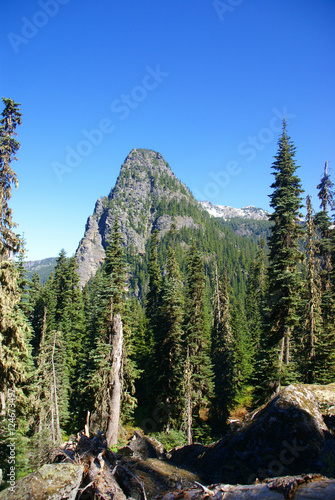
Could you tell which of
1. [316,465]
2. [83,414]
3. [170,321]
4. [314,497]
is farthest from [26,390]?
[314,497]

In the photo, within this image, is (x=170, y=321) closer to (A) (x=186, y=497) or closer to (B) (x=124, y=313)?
(B) (x=124, y=313)

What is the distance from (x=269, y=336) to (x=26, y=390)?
16380mm

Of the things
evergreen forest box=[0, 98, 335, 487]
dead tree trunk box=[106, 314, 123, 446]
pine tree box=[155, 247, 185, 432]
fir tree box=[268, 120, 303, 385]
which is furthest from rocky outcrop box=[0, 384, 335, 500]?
pine tree box=[155, 247, 185, 432]

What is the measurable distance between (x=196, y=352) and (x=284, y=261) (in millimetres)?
12318

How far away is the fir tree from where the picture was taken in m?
16.8

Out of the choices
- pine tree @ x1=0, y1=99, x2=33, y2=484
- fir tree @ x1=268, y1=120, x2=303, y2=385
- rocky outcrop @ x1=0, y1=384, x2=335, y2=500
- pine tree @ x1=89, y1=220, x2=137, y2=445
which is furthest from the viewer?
fir tree @ x1=268, y1=120, x2=303, y2=385

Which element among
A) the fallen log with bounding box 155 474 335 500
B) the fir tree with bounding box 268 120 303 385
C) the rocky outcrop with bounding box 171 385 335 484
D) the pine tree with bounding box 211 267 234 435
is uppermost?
the fir tree with bounding box 268 120 303 385

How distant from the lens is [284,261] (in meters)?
17.1

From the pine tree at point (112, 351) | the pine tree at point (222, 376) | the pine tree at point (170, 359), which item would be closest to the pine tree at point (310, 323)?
the pine tree at point (222, 376)

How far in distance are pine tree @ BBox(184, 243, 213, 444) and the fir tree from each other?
19.8 ft

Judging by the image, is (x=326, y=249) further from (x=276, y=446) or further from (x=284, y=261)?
(x=276, y=446)

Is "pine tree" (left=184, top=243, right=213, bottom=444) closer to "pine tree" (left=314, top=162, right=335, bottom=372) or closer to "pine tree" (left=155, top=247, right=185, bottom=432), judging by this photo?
"pine tree" (left=155, top=247, right=185, bottom=432)

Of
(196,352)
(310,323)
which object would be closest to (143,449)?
(196,352)

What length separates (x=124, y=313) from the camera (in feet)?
67.7
